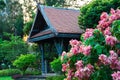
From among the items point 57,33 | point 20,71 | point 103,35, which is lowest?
point 20,71

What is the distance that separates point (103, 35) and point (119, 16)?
795 mm

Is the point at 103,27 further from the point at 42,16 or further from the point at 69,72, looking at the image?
the point at 42,16

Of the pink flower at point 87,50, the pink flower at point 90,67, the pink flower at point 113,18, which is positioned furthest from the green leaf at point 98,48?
the pink flower at point 113,18

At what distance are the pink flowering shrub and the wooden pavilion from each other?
37.3 feet

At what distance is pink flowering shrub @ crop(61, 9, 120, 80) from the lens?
5.14 meters

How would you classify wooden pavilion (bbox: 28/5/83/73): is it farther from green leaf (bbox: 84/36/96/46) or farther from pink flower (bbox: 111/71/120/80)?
pink flower (bbox: 111/71/120/80)

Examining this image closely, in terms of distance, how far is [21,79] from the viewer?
18859 mm

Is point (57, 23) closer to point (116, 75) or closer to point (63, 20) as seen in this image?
point (63, 20)

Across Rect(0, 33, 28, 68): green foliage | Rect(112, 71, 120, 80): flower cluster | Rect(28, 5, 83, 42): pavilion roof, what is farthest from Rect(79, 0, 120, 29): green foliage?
Rect(112, 71, 120, 80): flower cluster

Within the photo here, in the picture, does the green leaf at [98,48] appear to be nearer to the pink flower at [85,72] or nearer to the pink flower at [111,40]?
the pink flower at [111,40]

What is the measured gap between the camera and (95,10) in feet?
53.3

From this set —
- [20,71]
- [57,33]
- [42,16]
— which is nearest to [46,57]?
[20,71]

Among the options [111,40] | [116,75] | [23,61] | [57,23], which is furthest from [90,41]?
[23,61]

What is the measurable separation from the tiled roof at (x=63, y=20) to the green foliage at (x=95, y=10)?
1531 mm
